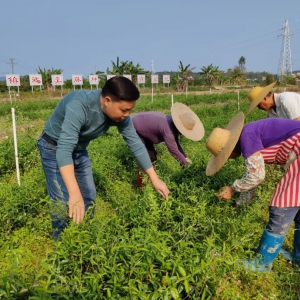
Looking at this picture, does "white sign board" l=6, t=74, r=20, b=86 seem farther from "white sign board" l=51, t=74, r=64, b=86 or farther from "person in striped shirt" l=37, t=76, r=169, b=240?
"person in striped shirt" l=37, t=76, r=169, b=240

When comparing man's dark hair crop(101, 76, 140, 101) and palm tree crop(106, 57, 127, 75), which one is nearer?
man's dark hair crop(101, 76, 140, 101)

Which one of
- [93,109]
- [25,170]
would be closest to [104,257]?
[93,109]

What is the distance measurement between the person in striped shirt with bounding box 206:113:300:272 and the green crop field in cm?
19

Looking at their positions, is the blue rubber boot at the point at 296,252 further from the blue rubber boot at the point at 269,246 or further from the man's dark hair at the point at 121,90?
the man's dark hair at the point at 121,90

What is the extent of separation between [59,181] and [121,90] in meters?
1.03

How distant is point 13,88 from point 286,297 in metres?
37.9

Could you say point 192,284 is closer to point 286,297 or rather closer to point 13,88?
point 286,297

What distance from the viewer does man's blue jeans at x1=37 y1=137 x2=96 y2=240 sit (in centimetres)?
224

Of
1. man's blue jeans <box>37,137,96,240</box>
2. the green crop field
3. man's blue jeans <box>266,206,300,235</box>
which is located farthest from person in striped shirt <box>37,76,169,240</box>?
man's blue jeans <box>266,206,300,235</box>

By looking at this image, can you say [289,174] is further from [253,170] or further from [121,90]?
[121,90]

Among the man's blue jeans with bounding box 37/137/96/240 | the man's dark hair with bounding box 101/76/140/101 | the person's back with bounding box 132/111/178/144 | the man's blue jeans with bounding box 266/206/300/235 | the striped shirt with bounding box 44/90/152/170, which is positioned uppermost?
the man's dark hair with bounding box 101/76/140/101

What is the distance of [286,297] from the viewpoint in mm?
2480

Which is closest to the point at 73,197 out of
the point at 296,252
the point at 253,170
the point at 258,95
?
the point at 253,170

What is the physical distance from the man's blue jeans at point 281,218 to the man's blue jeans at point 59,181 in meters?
1.44
